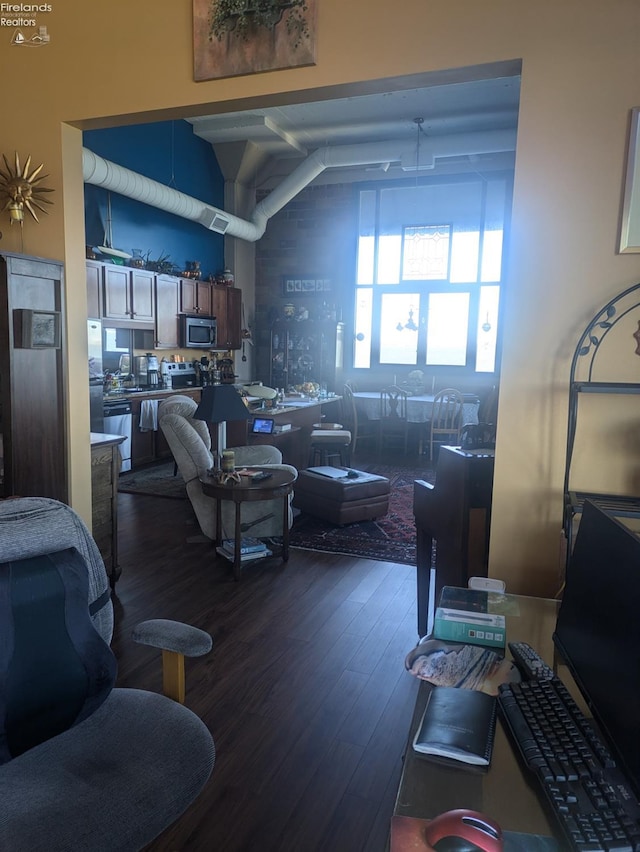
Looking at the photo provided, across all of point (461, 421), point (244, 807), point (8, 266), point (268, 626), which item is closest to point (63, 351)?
point (8, 266)

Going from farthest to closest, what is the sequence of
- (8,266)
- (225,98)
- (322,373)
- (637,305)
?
(322,373)
(8,266)
(225,98)
(637,305)

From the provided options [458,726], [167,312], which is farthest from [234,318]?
[458,726]

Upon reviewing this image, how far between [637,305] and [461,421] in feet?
17.4

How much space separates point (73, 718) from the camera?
1.50m

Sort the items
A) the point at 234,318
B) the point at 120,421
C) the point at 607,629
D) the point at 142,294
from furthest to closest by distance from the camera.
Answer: the point at 234,318
the point at 142,294
the point at 120,421
the point at 607,629

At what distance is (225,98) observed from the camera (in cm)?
276

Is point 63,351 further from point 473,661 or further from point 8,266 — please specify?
point 473,661

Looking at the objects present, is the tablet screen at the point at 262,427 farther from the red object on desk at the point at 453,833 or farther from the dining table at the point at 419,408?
the red object on desk at the point at 453,833

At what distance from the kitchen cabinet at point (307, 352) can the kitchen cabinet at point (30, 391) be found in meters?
6.18

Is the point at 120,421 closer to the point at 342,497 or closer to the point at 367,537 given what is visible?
the point at 342,497

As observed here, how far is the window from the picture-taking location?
8.70 meters

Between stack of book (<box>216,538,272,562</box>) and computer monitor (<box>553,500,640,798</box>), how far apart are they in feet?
8.82

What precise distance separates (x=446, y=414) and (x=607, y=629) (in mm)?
6431

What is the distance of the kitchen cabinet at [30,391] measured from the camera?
3.05m
